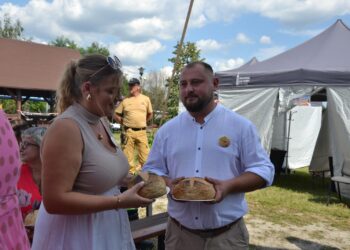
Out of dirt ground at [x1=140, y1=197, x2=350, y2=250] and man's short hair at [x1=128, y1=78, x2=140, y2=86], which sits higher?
man's short hair at [x1=128, y1=78, x2=140, y2=86]

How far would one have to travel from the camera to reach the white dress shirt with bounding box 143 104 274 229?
2.38m

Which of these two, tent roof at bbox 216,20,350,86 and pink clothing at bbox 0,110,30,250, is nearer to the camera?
pink clothing at bbox 0,110,30,250

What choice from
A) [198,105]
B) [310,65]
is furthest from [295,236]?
[310,65]

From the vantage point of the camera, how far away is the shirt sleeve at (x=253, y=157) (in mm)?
2385

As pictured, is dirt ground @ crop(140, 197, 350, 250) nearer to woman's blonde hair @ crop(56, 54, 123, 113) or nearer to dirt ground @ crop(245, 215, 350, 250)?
dirt ground @ crop(245, 215, 350, 250)

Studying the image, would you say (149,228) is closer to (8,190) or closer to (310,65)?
(8,190)

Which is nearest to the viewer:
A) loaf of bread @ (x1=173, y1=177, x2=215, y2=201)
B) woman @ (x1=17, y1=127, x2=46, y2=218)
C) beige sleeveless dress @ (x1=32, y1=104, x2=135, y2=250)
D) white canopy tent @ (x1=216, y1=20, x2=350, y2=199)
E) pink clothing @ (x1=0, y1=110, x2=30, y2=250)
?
pink clothing @ (x1=0, y1=110, x2=30, y2=250)

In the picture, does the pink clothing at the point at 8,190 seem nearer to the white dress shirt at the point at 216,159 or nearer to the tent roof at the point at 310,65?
the white dress shirt at the point at 216,159

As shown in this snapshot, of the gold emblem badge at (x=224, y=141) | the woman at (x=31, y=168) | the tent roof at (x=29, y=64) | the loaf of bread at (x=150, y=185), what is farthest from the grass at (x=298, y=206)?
the tent roof at (x=29, y=64)

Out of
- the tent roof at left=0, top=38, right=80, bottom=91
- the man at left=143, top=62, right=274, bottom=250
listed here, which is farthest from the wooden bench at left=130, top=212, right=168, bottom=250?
the tent roof at left=0, top=38, right=80, bottom=91

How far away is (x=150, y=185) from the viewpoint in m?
1.96

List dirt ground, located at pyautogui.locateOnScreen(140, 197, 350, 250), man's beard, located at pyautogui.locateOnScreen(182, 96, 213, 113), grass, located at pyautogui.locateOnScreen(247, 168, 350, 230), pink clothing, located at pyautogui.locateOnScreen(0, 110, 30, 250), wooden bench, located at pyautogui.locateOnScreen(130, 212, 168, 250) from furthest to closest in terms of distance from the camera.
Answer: grass, located at pyautogui.locateOnScreen(247, 168, 350, 230), dirt ground, located at pyautogui.locateOnScreen(140, 197, 350, 250), wooden bench, located at pyautogui.locateOnScreen(130, 212, 168, 250), man's beard, located at pyautogui.locateOnScreen(182, 96, 213, 113), pink clothing, located at pyautogui.locateOnScreen(0, 110, 30, 250)

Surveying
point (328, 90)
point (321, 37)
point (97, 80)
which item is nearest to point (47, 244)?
point (97, 80)

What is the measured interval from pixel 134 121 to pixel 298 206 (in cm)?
365
